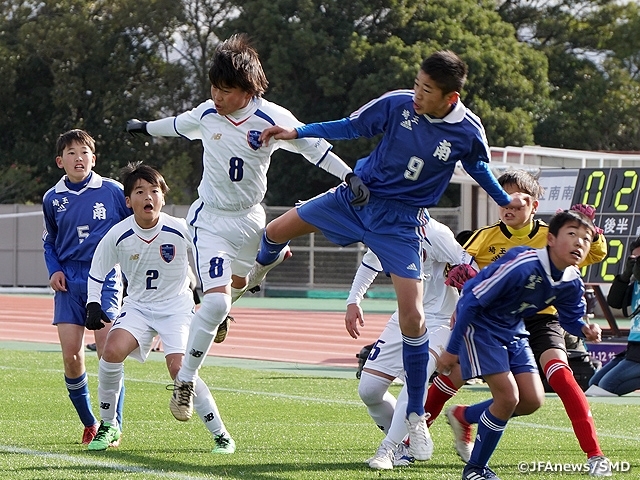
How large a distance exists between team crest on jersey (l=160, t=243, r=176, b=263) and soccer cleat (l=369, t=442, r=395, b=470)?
191cm

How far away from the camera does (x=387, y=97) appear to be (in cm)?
681

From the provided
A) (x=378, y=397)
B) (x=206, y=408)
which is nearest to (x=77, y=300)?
(x=206, y=408)

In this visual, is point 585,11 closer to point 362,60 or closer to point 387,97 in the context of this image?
point 362,60

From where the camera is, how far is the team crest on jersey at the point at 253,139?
7219 millimetres

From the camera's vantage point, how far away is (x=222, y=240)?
7352 mm

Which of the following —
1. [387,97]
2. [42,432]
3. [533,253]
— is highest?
[387,97]

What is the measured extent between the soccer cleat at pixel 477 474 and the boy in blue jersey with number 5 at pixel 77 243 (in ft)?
8.88

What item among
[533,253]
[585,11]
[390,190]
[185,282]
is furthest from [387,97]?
[585,11]

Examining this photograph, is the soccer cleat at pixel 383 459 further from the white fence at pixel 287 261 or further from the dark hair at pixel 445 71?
the white fence at pixel 287 261

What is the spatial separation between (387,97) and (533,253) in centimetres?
127

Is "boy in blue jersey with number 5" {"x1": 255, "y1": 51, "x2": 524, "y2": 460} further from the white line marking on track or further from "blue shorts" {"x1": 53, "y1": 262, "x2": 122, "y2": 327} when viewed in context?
"blue shorts" {"x1": 53, "y1": 262, "x2": 122, "y2": 327}

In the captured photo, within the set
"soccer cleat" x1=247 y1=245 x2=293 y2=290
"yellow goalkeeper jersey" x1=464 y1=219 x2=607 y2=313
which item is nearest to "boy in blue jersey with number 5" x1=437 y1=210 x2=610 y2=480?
"yellow goalkeeper jersey" x1=464 y1=219 x2=607 y2=313

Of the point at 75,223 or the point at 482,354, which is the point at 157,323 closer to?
the point at 75,223

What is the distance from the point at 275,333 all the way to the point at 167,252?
45.0 ft
